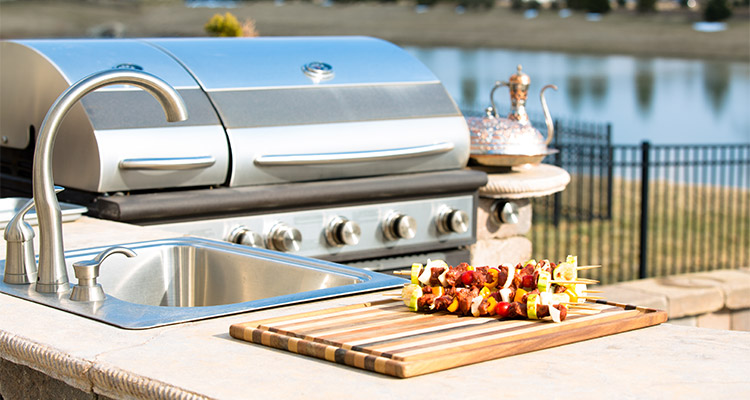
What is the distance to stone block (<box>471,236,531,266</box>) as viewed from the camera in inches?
179

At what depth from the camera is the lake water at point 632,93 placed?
28.2 metres

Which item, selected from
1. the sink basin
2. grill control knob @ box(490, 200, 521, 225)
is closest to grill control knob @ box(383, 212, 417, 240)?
grill control knob @ box(490, 200, 521, 225)

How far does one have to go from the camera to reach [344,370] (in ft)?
5.30

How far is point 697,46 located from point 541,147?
4923 cm

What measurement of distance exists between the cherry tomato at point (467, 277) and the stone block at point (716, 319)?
425 centimetres

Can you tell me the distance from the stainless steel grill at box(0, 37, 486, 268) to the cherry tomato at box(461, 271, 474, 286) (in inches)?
64.6

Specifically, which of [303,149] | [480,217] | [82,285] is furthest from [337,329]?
[480,217]

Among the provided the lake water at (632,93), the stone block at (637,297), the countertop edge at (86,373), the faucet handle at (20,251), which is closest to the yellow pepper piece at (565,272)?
the countertop edge at (86,373)

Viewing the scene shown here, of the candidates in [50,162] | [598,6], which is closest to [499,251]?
[50,162]

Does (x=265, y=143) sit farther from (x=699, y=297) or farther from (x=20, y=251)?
(x=699, y=297)

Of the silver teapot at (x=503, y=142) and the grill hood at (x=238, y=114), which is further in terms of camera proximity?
the silver teapot at (x=503, y=142)

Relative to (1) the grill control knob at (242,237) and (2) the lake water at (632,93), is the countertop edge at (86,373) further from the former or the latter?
(2) the lake water at (632,93)

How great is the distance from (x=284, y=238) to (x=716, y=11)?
48.5m

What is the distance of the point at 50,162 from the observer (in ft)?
7.08
